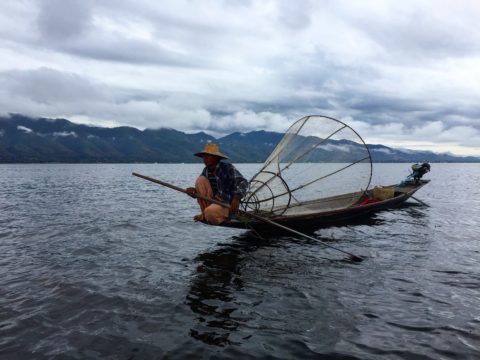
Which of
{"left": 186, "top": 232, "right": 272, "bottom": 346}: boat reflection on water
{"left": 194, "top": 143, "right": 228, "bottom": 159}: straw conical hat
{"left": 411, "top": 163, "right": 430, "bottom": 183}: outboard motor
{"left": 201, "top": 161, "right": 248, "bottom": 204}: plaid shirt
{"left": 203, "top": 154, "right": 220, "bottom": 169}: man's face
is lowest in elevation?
{"left": 186, "top": 232, "right": 272, "bottom": 346}: boat reflection on water

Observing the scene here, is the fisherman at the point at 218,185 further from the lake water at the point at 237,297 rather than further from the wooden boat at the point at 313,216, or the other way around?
the lake water at the point at 237,297

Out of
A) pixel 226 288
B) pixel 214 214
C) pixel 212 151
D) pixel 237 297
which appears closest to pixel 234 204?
pixel 214 214

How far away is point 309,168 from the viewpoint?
1478cm

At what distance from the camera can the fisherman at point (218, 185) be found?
1041 centimetres

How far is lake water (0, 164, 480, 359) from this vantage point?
19.7ft

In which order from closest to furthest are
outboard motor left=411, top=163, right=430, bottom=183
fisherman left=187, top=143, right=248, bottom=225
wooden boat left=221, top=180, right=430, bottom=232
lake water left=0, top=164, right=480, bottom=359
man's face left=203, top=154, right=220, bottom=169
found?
lake water left=0, top=164, right=480, bottom=359 → man's face left=203, top=154, right=220, bottom=169 → fisherman left=187, top=143, right=248, bottom=225 → wooden boat left=221, top=180, right=430, bottom=232 → outboard motor left=411, top=163, right=430, bottom=183

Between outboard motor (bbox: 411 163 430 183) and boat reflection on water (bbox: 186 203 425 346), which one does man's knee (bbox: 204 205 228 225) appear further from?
outboard motor (bbox: 411 163 430 183)

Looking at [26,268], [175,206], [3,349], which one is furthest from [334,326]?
[175,206]

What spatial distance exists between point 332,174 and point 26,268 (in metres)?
11.4

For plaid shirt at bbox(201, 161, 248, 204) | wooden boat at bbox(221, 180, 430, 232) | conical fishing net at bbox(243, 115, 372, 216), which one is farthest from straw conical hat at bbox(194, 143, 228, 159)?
conical fishing net at bbox(243, 115, 372, 216)

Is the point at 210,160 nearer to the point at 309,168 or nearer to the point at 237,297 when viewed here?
the point at 237,297

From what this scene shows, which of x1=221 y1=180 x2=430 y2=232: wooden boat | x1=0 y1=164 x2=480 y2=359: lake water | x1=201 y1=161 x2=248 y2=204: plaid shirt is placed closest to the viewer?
x1=0 y1=164 x2=480 y2=359: lake water

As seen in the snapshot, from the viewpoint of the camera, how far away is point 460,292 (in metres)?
8.41

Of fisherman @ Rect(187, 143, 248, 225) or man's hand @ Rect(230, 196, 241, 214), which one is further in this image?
fisherman @ Rect(187, 143, 248, 225)
